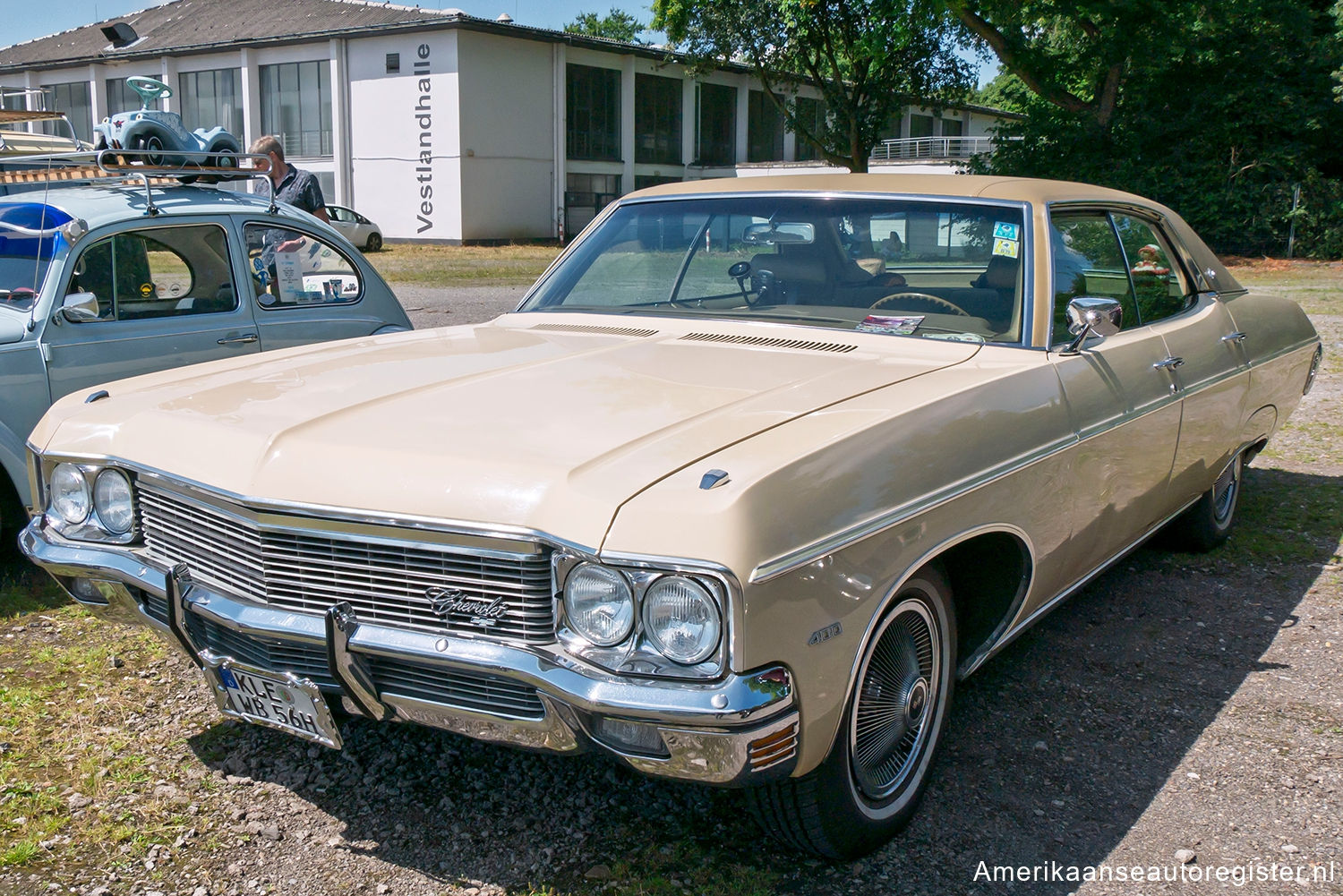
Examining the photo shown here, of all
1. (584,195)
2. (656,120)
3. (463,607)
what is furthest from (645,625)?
(656,120)

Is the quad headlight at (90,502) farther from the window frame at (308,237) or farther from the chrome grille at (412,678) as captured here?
the window frame at (308,237)

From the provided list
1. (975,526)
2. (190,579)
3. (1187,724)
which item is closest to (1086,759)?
(1187,724)

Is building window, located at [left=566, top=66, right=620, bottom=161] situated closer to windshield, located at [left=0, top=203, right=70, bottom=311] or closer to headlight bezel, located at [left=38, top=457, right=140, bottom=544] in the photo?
windshield, located at [left=0, top=203, right=70, bottom=311]

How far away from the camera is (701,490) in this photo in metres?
2.30

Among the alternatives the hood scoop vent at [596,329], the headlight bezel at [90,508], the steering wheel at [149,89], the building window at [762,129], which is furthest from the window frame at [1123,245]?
the building window at [762,129]

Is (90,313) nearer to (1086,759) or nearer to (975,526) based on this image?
(975,526)

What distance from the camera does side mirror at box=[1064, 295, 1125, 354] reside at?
3471 mm

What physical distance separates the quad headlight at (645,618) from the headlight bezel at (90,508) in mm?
1409

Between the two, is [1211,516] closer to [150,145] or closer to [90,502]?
[90,502]

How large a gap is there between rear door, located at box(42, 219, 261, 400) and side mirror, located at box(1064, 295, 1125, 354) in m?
3.99

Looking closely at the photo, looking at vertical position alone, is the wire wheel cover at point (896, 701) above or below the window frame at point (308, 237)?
below

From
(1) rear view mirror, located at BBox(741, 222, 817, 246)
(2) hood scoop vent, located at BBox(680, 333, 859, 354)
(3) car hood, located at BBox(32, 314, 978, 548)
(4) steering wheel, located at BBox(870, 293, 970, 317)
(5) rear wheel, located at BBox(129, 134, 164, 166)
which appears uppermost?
(5) rear wheel, located at BBox(129, 134, 164, 166)

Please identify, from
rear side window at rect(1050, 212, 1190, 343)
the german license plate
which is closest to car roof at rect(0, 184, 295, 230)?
the german license plate

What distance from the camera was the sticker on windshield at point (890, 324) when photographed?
12.1 feet
